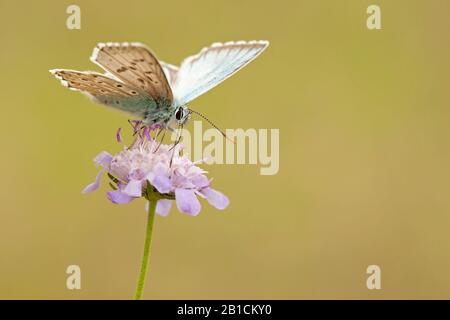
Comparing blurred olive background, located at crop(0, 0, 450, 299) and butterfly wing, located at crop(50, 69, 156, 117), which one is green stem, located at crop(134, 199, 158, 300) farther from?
blurred olive background, located at crop(0, 0, 450, 299)

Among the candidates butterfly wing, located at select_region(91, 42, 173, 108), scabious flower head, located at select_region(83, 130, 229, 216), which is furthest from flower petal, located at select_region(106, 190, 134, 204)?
butterfly wing, located at select_region(91, 42, 173, 108)

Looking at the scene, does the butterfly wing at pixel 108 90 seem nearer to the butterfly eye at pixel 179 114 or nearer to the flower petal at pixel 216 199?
the butterfly eye at pixel 179 114

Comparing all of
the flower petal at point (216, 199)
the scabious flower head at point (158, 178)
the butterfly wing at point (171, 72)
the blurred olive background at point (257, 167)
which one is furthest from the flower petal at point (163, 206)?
the blurred olive background at point (257, 167)

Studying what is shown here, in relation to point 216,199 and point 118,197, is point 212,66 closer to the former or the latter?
point 216,199

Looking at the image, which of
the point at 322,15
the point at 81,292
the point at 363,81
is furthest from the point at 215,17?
the point at 81,292

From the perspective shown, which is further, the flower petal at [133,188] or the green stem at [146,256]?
the flower petal at [133,188]

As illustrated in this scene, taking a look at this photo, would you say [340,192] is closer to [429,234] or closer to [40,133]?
[429,234]
